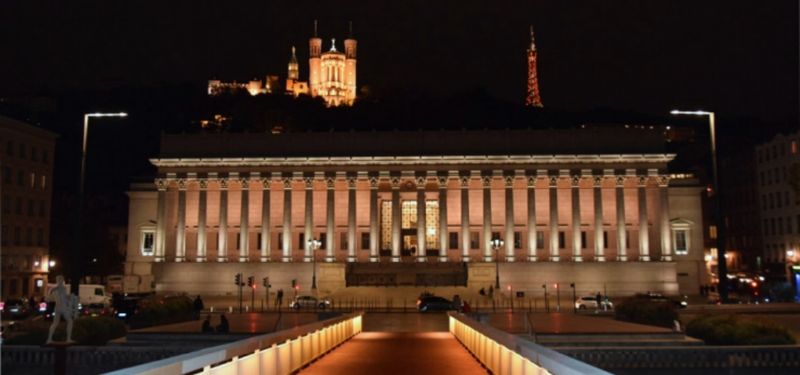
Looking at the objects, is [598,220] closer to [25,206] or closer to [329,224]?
[329,224]

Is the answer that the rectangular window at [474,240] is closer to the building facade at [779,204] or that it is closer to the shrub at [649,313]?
the building facade at [779,204]

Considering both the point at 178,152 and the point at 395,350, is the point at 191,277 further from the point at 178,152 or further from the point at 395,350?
the point at 395,350

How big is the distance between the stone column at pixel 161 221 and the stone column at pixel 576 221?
158 ft

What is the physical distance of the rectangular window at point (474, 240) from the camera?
9500cm

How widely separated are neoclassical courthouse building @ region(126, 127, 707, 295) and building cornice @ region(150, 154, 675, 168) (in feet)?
0.44

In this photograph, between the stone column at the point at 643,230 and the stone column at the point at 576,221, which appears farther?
the stone column at the point at 576,221

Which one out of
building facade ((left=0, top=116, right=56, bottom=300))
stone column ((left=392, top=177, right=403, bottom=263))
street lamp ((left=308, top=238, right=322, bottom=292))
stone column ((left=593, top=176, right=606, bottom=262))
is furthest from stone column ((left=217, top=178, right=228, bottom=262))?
stone column ((left=593, top=176, right=606, bottom=262))

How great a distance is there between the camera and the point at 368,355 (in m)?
25.7

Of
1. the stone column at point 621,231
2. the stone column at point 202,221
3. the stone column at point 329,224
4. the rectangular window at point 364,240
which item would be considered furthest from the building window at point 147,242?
the stone column at point 621,231

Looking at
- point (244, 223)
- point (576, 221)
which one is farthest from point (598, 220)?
point (244, 223)

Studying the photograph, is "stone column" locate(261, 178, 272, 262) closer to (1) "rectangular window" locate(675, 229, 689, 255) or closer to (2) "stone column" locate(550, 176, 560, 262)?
(2) "stone column" locate(550, 176, 560, 262)

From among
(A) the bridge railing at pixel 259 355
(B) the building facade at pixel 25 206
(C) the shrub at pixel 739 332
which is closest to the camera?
(A) the bridge railing at pixel 259 355

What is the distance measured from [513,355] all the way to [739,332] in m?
16.2

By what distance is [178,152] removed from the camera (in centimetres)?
9688
